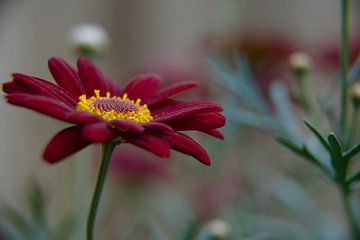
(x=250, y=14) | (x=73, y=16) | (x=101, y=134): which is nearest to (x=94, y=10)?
(x=73, y=16)

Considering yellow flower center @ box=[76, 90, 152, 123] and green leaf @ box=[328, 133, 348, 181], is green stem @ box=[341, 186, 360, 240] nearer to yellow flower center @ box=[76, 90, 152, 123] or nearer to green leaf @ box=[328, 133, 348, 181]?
green leaf @ box=[328, 133, 348, 181]

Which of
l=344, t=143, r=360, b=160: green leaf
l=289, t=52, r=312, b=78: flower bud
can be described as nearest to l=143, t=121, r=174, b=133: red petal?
l=344, t=143, r=360, b=160: green leaf

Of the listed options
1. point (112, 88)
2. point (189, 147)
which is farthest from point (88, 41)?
point (189, 147)

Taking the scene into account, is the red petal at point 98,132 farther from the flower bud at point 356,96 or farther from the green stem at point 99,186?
the flower bud at point 356,96

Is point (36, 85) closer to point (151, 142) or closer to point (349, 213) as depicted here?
point (151, 142)

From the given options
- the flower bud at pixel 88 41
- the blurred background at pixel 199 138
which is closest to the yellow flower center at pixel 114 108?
the blurred background at pixel 199 138

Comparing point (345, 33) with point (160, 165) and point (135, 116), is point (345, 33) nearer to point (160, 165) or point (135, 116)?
point (135, 116)
